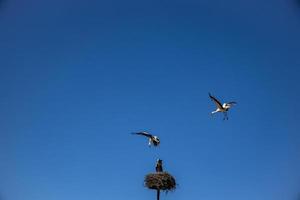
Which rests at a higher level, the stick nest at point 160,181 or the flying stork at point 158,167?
the flying stork at point 158,167

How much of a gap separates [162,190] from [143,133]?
11.2 ft

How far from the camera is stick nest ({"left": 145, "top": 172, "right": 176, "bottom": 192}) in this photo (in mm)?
16109

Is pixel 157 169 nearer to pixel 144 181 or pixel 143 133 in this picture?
pixel 144 181

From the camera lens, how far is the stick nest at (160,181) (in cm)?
1611

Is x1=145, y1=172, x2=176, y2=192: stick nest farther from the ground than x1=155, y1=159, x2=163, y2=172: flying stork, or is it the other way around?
x1=155, y1=159, x2=163, y2=172: flying stork

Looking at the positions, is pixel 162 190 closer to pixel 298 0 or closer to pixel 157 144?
pixel 157 144

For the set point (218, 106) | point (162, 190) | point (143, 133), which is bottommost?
point (162, 190)

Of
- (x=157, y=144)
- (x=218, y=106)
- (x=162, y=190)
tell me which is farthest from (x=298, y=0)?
(x=162, y=190)

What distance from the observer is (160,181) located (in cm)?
1611

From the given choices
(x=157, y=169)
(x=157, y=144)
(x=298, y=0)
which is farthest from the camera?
(x=157, y=169)

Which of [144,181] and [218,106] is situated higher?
[218,106]

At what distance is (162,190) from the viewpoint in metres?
16.3

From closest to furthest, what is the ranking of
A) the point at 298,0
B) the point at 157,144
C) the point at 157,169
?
the point at 298,0 < the point at 157,144 < the point at 157,169

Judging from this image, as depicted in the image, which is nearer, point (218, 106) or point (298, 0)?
point (298, 0)
